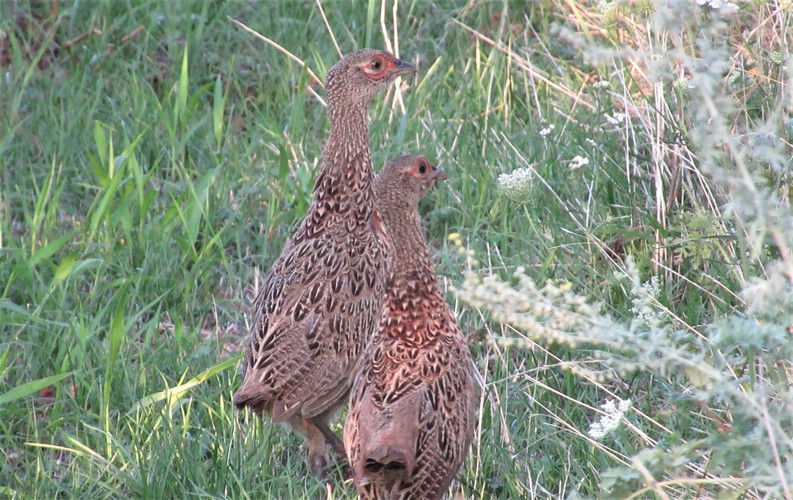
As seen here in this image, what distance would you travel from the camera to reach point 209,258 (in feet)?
19.9

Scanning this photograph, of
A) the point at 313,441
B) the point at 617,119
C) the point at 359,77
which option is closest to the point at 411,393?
the point at 313,441

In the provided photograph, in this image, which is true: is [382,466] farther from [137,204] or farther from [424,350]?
[137,204]

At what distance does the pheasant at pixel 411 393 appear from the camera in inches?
162

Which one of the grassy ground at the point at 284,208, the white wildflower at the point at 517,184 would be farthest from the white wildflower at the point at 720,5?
the white wildflower at the point at 517,184

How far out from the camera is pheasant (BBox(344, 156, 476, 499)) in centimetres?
412

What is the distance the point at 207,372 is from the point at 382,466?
1242 millimetres

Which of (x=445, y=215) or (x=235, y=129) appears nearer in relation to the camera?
(x=445, y=215)

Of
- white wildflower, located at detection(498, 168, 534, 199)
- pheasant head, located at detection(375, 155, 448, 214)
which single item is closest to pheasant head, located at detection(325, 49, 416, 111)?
pheasant head, located at detection(375, 155, 448, 214)

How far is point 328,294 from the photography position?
5.04 metres

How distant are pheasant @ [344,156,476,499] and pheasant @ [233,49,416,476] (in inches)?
9.0

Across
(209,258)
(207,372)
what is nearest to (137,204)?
(209,258)

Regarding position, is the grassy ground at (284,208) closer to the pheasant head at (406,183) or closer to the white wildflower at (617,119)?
the white wildflower at (617,119)

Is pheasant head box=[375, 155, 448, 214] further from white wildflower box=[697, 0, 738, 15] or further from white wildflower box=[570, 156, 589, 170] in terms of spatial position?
white wildflower box=[697, 0, 738, 15]

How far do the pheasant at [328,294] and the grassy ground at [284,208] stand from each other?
204 mm
